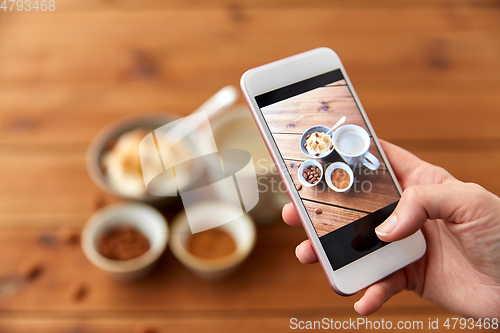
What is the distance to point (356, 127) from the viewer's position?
1.76ft

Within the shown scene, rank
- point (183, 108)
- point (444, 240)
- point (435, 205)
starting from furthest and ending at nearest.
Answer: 1. point (183, 108)
2. point (444, 240)
3. point (435, 205)

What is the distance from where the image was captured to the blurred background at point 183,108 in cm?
61

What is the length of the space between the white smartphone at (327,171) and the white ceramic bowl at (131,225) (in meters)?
0.24

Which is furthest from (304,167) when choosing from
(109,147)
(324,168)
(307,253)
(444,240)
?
(109,147)

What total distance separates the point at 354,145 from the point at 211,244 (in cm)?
27

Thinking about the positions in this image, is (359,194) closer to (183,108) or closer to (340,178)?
(340,178)

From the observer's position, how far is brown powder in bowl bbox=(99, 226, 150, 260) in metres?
0.60

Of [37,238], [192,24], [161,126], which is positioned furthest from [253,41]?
[37,238]

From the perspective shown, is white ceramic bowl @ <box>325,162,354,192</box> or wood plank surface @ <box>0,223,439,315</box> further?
wood plank surface @ <box>0,223,439,315</box>

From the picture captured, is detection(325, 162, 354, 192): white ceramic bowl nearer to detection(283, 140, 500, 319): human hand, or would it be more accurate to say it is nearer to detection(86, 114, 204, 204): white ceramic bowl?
detection(283, 140, 500, 319): human hand

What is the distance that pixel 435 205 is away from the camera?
450mm

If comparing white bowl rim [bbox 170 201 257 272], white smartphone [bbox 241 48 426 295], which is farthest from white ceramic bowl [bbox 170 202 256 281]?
white smartphone [bbox 241 48 426 295]

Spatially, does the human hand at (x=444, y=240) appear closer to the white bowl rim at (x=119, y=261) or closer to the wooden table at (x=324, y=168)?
the wooden table at (x=324, y=168)

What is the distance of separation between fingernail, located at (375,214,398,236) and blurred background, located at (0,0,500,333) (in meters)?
0.19
